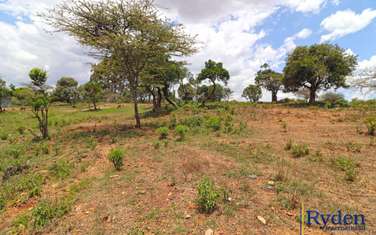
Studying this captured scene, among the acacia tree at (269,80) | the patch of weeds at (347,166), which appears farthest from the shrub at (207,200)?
the acacia tree at (269,80)

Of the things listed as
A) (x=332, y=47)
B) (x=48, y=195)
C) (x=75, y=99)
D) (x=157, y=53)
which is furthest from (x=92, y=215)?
(x=75, y=99)

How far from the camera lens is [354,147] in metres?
6.03

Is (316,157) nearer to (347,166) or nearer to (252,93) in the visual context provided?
(347,166)

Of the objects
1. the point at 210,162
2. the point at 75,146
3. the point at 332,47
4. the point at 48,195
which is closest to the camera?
the point at 48,195

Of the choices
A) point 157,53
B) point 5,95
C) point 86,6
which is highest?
point 86,6

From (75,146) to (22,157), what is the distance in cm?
170

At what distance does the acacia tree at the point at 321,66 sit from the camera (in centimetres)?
1972

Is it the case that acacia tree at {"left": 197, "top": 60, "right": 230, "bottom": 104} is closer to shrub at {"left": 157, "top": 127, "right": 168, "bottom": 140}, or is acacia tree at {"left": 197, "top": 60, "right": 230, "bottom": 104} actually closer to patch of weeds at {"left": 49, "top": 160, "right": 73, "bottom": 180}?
shrub at {"left": 157, "top": 127, "right": 168, "bottom": 140}

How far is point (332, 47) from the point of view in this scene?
20.8 m

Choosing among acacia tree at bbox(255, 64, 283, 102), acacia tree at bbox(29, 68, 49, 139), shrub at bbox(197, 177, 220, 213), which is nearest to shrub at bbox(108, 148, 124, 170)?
shrub at bbox(197, 177, 220, 213)

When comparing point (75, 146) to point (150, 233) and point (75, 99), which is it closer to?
point (150, 233)

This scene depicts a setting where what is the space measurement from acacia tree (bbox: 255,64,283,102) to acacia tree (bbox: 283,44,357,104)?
50.9 ft

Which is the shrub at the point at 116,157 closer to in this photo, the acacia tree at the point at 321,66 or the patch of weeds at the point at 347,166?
the patch of weeds at the point at 347,166

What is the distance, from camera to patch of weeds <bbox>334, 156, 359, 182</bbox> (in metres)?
4.16
